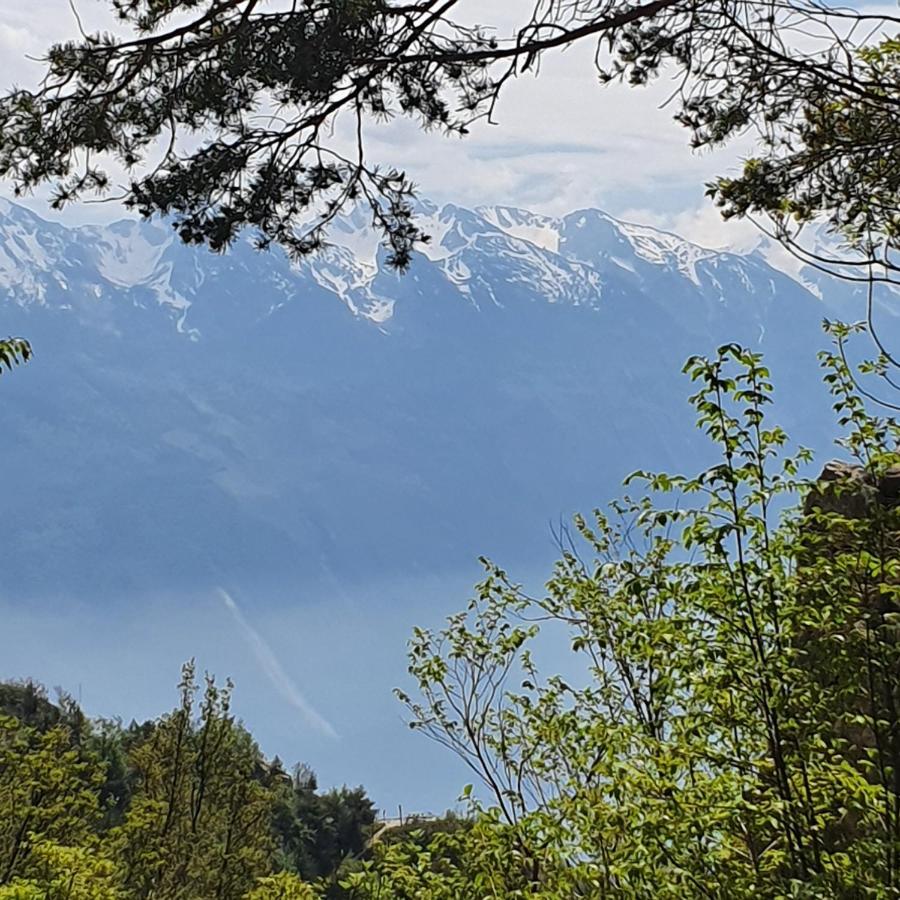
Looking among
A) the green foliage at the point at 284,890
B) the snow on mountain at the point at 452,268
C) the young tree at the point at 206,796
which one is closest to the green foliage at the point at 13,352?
the green foliage at the point at 284,890

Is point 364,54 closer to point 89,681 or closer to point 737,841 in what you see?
point 737,841

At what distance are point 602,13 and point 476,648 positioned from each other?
176 centimetres

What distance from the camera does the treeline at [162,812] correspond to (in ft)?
11.2

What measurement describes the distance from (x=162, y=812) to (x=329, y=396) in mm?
77188

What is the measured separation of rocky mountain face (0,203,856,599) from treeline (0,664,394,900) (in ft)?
182

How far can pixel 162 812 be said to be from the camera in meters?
4.62

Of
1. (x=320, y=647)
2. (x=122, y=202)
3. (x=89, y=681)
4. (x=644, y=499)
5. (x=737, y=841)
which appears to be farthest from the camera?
(x=320, y=647)

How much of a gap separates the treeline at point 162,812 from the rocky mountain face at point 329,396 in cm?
5534

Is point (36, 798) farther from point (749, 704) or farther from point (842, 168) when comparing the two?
point (842, 168)

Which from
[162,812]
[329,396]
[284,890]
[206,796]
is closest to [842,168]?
[284,890]

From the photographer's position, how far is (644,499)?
2195 mm

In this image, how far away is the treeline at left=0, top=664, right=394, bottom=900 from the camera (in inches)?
134

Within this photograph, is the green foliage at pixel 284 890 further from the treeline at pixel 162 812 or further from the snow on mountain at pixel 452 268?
the snow on mountain at pixel 452 268

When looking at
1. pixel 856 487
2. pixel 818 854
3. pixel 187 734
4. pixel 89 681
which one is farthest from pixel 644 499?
pixel 89 681
